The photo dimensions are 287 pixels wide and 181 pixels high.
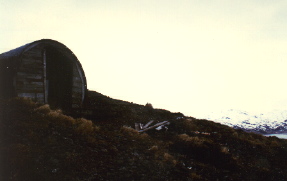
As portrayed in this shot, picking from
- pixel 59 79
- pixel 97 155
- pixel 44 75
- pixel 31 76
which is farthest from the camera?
pixel 59 79

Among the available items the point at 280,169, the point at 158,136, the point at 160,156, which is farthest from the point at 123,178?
the point at 280,169

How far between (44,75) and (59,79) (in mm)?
1642

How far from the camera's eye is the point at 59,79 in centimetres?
1380

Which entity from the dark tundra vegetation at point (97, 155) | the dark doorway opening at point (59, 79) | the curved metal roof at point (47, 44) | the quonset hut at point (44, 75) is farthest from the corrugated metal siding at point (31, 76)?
the dark doorway opening at point (59, 79)

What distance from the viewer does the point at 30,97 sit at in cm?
1142

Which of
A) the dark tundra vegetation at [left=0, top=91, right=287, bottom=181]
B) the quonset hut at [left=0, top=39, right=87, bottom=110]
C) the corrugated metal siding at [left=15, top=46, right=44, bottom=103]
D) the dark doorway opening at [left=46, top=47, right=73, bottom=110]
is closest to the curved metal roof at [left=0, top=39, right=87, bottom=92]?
the quonset hut at [left=0, top=39, right=87, bottom=110]

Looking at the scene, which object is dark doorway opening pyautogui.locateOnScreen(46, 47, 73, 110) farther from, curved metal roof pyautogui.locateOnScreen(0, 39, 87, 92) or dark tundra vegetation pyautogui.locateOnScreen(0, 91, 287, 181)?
dark tundra vegetation pyautogui.locateOnScreen(0, 91, 287, 181)

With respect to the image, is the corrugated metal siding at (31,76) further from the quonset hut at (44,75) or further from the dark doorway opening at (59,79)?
the dark doorway opening at (59,79)

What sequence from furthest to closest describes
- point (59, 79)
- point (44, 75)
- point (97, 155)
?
point (59, 79), point (44, 75), point (97, 155)

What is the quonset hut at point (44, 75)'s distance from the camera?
11.1 m

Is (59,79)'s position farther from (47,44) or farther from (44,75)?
(47,44)

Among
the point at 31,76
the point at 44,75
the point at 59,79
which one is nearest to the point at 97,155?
the point at 31,76

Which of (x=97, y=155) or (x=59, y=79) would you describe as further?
(x=59, y=79)

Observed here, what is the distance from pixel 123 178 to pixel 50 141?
3.16 meters
